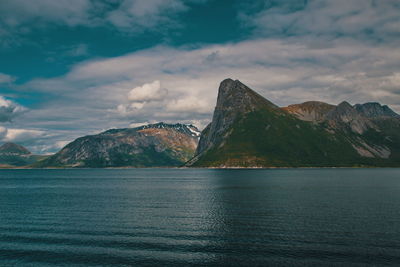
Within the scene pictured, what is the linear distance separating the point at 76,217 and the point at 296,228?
5521 centimetres

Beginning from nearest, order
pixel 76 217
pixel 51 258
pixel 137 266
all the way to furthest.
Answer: pixel 137 266, pixel 51 258, pixel 76 217

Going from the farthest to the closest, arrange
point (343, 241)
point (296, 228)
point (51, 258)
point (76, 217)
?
point (76, 217)
point (296, 228)
point (343, 241)
point (51, 258)

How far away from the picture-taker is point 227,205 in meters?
103

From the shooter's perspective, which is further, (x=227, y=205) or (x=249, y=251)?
(x=227, y=205)

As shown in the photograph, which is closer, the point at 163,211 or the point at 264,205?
the point at 163,211

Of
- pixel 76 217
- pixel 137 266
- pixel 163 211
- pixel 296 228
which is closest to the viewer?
pixel 137 266

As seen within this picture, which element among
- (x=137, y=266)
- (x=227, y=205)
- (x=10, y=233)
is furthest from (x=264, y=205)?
(x=10, y=233)

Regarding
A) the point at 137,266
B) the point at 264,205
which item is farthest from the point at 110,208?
the point at 137,266

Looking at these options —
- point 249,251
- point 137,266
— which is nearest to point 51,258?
point 137,266

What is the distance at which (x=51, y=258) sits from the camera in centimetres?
5028

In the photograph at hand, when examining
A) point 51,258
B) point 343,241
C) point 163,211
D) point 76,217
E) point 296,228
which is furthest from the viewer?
point 163,211

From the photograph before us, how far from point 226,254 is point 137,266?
14.2m

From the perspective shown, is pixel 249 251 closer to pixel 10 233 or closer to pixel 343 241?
pixel 343 241

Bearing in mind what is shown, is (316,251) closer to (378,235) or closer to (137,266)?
(378,235)
